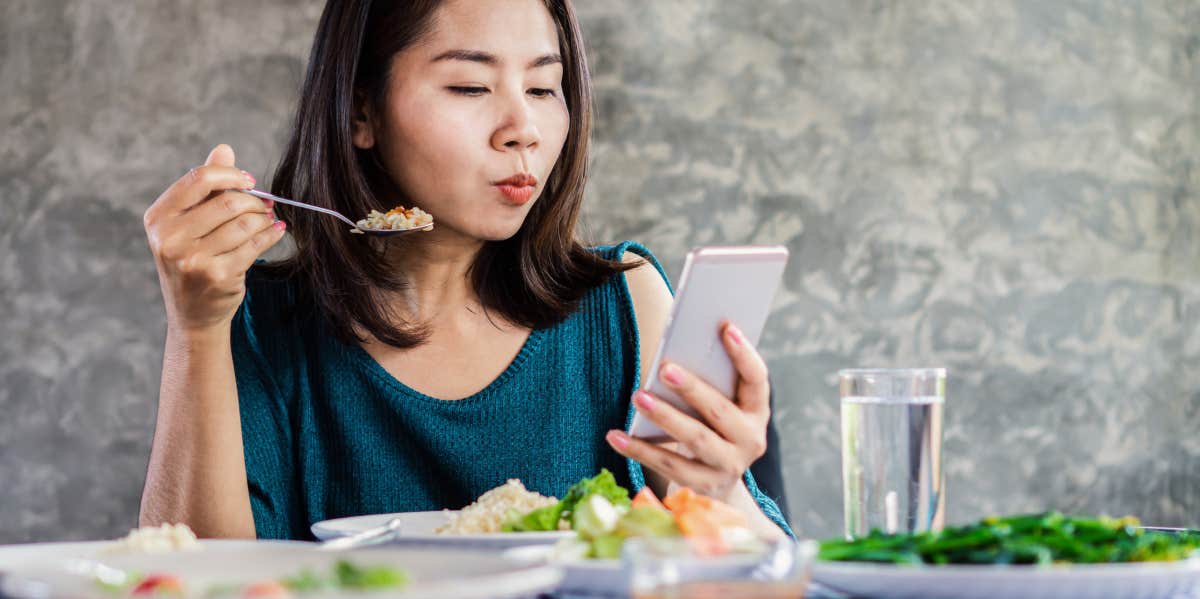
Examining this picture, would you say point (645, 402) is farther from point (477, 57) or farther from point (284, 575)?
point (477, 57)

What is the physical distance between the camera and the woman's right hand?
1219 millimetres

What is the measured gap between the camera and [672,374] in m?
1.02

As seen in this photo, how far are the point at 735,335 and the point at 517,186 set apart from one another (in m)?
0.58

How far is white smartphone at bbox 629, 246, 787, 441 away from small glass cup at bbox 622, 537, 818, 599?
0.36m

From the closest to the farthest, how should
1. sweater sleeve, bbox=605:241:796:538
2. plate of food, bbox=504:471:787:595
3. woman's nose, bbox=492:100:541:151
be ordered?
plate of food, bbox=504:471:787:595, sweater sleeve, bbox=605:241:796:538, woman's nose, bbox=492:100:541:151

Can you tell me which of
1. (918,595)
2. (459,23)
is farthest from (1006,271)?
(918,595)

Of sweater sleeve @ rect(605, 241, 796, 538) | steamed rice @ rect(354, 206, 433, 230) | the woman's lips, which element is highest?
the woman's lips

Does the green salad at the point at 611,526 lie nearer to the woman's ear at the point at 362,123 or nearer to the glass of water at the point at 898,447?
the glass of water at the point at 898,447

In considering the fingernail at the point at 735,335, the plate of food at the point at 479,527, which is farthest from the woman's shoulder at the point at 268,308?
the fingernail at the point at 735,335

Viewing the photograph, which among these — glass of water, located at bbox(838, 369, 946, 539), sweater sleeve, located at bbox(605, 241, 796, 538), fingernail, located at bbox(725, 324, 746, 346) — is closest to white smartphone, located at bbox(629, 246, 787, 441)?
fingernail, located at bbox(725, 324, 746, 346)

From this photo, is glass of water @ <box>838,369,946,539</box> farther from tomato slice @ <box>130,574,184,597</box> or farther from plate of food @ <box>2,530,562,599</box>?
tomato slice @ <box>130,574,184,597</box>

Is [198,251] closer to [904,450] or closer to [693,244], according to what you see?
[904,450]

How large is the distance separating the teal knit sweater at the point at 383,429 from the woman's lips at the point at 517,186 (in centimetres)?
27

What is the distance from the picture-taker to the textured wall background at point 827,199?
9.78ft
